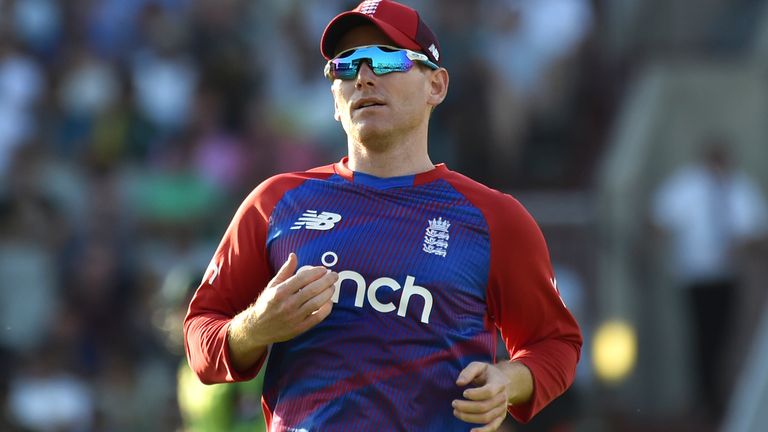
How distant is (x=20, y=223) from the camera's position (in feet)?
42.7

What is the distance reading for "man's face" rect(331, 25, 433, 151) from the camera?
Result: 502 centimetres

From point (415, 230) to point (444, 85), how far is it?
62cm

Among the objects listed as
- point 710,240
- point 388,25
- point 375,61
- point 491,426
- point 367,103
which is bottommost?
point 710,240

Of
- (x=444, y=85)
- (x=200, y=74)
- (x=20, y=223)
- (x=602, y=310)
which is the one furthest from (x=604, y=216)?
(x=444, y=85)

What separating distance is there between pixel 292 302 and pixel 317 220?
1.97 ft

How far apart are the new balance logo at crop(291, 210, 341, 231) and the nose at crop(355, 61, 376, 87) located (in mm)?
423

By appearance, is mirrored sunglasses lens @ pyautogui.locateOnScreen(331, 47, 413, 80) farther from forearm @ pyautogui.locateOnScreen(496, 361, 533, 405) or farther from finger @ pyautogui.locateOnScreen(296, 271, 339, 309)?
forearm @ pyautogui.locateOnScreen(496, 361, 533, 405)

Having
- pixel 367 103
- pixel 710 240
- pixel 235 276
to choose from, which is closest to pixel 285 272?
pixel 235 276

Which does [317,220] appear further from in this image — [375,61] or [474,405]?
[474,405]

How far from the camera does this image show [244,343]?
466cm

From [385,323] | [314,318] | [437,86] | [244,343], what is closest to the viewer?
[314,318]

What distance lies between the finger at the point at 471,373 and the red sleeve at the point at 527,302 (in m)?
0.31

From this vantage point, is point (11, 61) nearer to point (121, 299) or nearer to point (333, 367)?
point (121, 299)

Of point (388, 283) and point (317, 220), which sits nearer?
point (388, 283)
